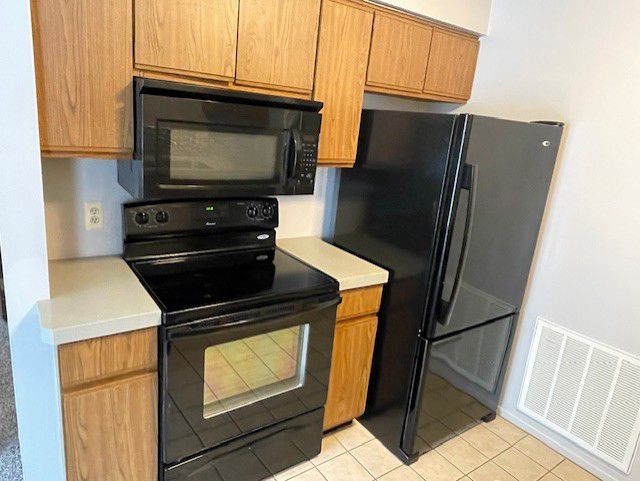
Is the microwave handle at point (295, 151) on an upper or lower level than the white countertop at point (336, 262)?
upper

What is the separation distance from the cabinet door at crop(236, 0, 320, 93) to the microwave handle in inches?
8.5

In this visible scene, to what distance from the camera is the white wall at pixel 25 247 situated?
1232 millimetres

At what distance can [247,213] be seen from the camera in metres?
2.02

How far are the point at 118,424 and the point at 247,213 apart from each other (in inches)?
38.7

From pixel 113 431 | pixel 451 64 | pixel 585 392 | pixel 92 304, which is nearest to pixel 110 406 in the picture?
pixel 113 431

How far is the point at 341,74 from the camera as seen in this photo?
1.94m

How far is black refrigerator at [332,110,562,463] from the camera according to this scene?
71.0 inches

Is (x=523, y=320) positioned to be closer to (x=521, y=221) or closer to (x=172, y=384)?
(x=521, y=221)

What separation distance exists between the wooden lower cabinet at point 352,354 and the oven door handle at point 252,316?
0.19m

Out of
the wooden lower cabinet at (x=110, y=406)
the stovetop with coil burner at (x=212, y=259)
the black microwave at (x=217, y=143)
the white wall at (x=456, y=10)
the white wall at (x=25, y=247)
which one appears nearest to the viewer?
the white wall at (x=25, y=247)

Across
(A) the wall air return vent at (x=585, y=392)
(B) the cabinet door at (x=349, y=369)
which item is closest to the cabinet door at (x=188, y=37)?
(B) the cabinet door at (x=349, y=369)

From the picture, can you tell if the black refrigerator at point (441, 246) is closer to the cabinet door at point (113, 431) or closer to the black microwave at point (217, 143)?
the black microwave at point (217, 143)

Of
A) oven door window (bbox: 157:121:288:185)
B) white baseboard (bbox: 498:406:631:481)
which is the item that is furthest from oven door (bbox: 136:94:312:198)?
white baseboard (bbox: 498:406:631:481)

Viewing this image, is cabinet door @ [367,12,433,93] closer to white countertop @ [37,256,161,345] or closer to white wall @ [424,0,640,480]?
white wall @ [424,0,640,480]
